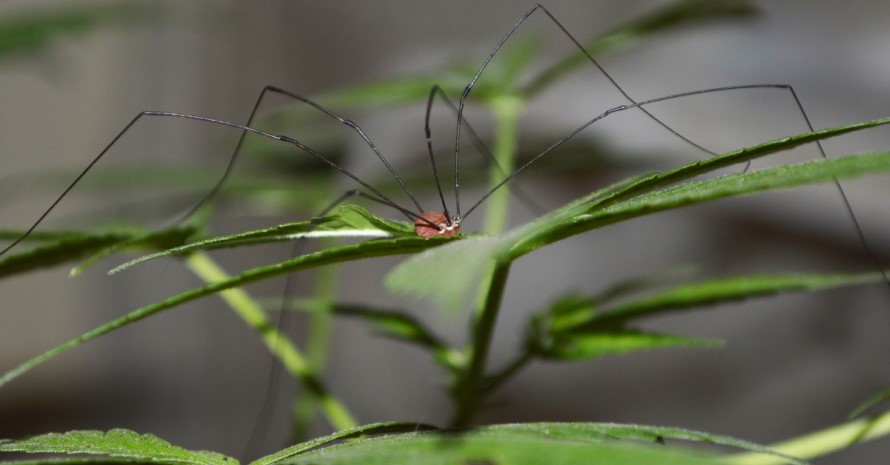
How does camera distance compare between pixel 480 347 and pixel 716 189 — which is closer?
pixel 716 189

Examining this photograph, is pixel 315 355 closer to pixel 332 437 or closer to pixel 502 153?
pixel 502 153

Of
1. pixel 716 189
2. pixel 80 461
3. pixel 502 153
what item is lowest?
pixel 80 461

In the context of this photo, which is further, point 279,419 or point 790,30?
point 279,419

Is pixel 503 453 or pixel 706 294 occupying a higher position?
pixel 706 294

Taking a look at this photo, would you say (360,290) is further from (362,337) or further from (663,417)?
(663,417)

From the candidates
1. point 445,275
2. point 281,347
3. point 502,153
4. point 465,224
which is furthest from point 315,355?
point 465,224

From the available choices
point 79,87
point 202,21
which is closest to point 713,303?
point 202,21

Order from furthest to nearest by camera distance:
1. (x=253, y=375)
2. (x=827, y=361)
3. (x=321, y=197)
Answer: (x=253, y=375) < (x=827, y=361) < (x=321, y=197)
